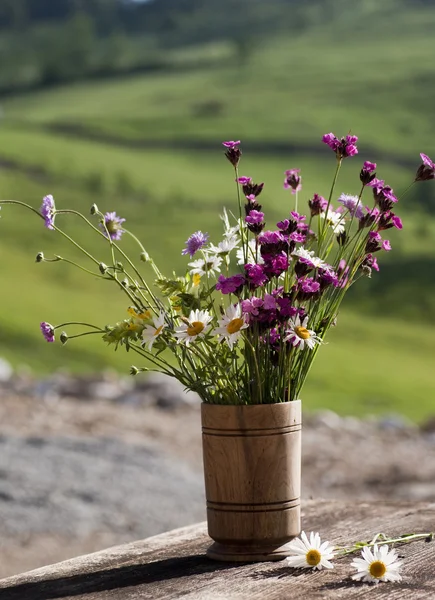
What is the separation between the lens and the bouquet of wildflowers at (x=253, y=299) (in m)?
2.45

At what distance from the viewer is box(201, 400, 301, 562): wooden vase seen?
252 cm

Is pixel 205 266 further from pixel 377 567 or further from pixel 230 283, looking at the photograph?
pixel 377 567

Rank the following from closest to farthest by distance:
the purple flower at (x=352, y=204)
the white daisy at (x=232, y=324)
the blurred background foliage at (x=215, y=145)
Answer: the white daisy at (x=232, y=324) < the purple flower at (x=352, y=204) < the blurred background foliage at (x=215, y=145)

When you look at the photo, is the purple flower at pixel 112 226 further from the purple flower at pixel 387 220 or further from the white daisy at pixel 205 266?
the purple flower at pixel 387 220

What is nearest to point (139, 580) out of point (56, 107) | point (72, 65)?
point (56, 107)

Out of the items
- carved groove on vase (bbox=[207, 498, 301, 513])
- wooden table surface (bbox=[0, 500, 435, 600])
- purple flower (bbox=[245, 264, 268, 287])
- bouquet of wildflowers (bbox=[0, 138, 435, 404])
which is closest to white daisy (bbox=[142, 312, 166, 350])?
bouquet of wildflowers (bbox=[0, 138, 435, 404])

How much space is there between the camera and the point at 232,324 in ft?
7.91

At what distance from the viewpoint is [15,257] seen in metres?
25.7

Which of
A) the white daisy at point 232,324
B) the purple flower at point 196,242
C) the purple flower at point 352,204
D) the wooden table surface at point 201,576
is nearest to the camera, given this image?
the wooden table surface at point 201,576

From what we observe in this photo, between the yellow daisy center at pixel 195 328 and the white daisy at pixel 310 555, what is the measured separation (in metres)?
0.56

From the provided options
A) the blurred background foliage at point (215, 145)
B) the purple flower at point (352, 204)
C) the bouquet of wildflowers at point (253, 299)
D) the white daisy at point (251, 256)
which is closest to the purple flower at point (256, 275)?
the bouquet of wildflowers at point (253, 299)

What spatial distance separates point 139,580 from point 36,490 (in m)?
4.82

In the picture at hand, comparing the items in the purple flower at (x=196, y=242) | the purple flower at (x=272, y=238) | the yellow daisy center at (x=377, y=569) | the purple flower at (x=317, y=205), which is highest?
the purple flower at (x=317, y=205)

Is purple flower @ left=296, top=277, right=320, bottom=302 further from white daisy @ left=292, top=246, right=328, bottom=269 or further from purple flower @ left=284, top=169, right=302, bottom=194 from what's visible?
purple flower @ left=284, top=169, right=302, bottom=194
